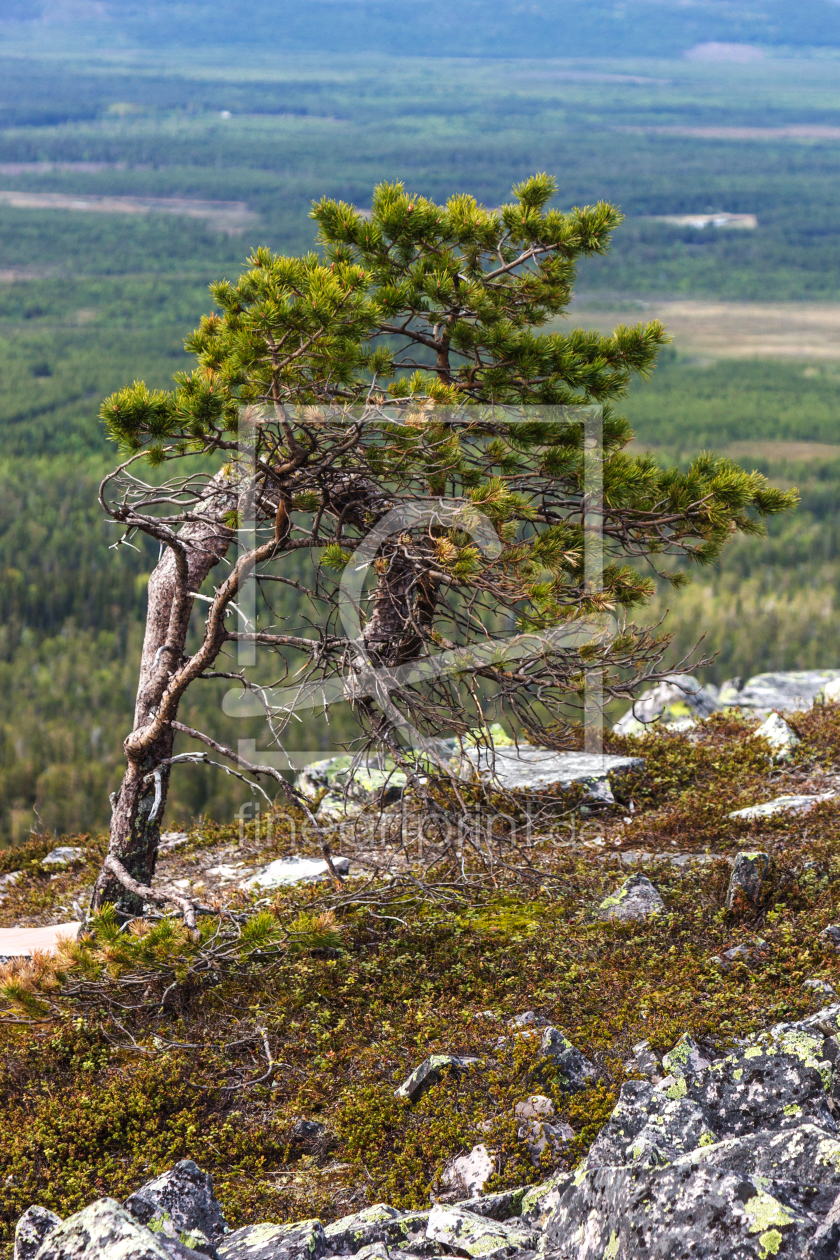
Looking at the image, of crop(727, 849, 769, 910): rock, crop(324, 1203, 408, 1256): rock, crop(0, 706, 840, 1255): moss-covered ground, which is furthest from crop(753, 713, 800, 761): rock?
crop(324, 1203, 408, 1256): rock

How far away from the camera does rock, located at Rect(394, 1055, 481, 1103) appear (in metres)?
7.40

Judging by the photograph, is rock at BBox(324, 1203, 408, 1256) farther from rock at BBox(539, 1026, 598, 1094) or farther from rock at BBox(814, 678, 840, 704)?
rock at BBox(814, 678, 840, 704)

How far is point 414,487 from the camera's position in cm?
981

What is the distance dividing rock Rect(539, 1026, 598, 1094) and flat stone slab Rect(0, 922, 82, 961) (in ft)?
17.1

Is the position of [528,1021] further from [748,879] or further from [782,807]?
[782,807]

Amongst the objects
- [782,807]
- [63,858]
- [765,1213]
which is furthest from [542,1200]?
[63,858]

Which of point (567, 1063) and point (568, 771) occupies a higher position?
point (567, 1063)

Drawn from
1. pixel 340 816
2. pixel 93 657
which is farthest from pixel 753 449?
pixel 340 816

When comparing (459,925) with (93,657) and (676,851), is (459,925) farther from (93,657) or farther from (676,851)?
(93,657)

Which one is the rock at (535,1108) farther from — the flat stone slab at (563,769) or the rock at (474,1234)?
the flat stone slab at (563,769)

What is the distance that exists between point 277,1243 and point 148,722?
5284mm

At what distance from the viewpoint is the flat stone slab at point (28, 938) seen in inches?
419

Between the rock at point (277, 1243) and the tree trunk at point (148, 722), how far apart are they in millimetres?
4507

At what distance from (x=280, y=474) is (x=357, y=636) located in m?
1.94
